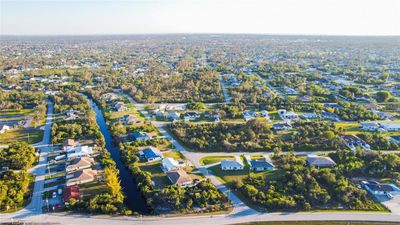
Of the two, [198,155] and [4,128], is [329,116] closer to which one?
[198,155]

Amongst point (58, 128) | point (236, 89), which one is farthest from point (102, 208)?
point (236, 89)

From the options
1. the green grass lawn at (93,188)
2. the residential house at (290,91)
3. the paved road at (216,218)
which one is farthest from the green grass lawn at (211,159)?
the residential house at (290,91)

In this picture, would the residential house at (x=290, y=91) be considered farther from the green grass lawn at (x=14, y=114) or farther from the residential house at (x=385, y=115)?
the green grass lawn at (x=14, y=114)

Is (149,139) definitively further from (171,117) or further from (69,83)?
(69,83)

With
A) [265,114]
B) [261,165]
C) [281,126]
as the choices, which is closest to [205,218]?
[261,165]

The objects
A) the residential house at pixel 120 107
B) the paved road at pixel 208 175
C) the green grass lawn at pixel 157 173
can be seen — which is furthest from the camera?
the residential house at pixel 120 107

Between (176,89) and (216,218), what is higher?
(176,89)
